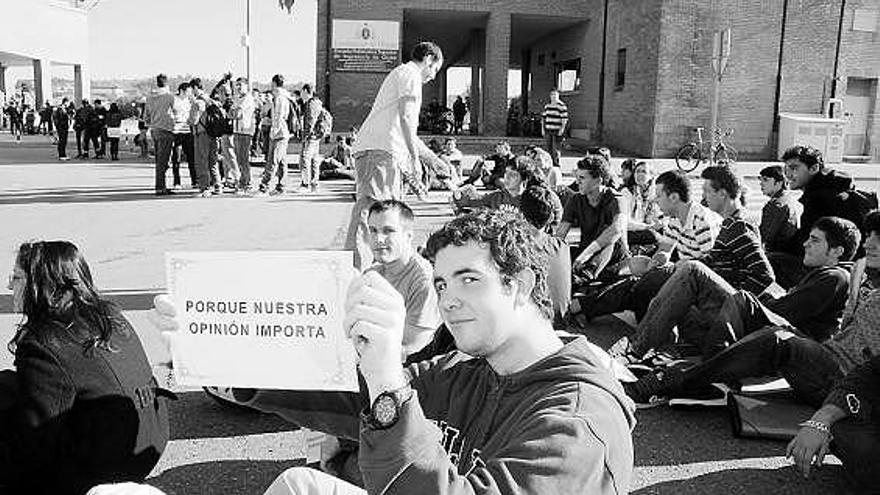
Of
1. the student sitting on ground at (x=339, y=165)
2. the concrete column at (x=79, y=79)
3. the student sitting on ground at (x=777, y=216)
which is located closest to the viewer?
the student sitting on ground at (x=777, y=216)

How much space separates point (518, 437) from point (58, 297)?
78.2 inches

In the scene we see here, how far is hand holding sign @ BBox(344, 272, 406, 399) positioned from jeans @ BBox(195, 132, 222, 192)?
41.1 ft

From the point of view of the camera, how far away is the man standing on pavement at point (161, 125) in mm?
13367

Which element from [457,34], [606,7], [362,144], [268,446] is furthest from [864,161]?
[268,446]

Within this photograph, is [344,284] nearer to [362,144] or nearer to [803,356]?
[803,356]

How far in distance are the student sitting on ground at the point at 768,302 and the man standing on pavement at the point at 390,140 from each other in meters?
2.40

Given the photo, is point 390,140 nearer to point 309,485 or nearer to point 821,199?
point 821,199

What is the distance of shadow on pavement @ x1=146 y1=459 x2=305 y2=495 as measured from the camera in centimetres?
348

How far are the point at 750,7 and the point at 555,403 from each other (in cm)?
2469

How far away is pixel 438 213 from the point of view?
12.2m

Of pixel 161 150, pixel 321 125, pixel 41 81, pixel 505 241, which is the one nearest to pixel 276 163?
pixel 321 125

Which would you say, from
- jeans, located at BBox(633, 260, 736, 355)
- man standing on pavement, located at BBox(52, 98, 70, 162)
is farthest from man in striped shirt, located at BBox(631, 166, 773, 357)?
man standing on pavement, located at BBox(52, 98, 70, 162)

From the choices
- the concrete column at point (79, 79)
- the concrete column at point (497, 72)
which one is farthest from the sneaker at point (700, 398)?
the concrete column at point (79, 79)

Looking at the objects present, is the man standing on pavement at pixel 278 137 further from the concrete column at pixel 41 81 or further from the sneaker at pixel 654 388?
the concrete column at pixel 41 81
